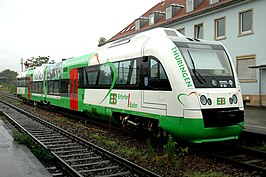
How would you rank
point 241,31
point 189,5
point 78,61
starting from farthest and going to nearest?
point 189,5 < point 241,31 < point 78,61

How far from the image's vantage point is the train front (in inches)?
291

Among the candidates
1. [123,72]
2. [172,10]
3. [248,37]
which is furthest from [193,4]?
[123,72]

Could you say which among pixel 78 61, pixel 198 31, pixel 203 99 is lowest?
pixel 203 99

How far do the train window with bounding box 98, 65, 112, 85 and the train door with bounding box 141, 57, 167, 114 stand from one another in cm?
237

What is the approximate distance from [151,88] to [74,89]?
7295mm

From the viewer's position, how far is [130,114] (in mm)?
9719

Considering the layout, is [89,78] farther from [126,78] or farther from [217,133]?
[217,133]

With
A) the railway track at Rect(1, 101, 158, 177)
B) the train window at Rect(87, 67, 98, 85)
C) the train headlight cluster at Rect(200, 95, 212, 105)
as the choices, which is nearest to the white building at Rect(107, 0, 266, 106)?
the train window at Rect(87, 67, 98, 85)

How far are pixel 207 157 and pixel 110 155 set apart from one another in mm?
2410

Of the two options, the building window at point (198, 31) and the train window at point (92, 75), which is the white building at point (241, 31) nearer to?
the building window at point (198, 31)

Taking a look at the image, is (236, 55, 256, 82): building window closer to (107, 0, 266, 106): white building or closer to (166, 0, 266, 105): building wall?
(107, 0, 266, 106): white building

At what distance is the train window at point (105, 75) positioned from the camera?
11.2 m

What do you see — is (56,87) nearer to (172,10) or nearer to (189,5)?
(189,5)

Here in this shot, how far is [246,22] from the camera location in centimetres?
2283
